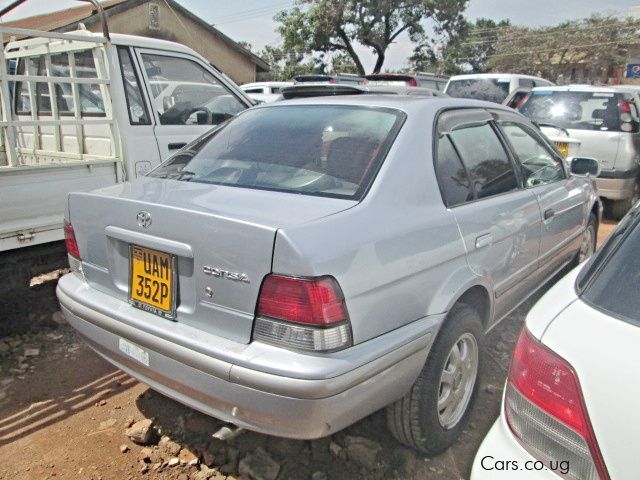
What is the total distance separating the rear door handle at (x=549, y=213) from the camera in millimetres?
3361

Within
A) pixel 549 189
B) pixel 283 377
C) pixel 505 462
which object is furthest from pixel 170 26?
pixel 505 462

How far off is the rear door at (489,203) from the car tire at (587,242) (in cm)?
134

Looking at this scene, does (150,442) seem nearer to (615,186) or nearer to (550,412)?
(550,412)

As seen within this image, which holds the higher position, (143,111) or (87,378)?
(143,111)

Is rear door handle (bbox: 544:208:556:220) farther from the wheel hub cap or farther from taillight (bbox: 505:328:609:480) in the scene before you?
taillight (bbox: 505:328:609:480)

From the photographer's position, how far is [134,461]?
2531 mm

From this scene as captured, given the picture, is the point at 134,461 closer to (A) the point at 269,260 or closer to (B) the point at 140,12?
(A) the point at 269,260

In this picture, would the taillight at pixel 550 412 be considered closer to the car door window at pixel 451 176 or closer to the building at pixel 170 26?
the car door window at pixel 451 176

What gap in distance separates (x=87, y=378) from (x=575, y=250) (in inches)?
145

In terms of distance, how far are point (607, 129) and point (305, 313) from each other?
6674 mm

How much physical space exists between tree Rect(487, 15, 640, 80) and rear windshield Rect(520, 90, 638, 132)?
36.7m

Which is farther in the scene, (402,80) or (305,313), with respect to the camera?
(402,80)

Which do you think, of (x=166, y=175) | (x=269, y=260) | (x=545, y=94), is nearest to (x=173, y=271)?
(x=269, y=260)

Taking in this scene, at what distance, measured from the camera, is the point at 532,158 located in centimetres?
367
